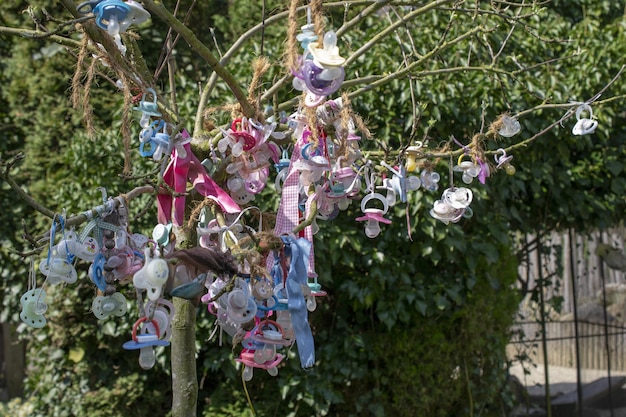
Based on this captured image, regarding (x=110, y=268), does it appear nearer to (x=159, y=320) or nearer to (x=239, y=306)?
(x=159, y=320)

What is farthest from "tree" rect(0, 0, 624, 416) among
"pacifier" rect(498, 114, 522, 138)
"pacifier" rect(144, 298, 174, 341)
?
"pacifier" rect(144, 298, 174, 341)

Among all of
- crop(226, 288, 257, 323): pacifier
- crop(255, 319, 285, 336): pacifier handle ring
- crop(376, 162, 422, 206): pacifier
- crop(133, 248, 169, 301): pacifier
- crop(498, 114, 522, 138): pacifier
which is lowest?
crop(255, 319, 285, 336): pacifier handle ring

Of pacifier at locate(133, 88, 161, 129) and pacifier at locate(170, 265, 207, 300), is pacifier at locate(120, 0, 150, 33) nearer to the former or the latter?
pacifier at locate(133, 88, 161, 129)

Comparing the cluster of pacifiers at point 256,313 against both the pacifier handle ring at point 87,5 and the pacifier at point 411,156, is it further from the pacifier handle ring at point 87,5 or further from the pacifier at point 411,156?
the pacifier handle ring at point 87,5

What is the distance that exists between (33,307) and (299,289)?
1.95 ft

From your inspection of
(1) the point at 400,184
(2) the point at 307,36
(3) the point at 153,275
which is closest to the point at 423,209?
(1) the point at 400,184

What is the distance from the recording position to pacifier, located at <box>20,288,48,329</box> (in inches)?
63.7

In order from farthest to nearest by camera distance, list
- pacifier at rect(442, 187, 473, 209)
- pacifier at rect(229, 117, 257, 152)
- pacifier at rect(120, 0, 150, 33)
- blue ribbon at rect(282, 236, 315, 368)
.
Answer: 1. pacifier at rect(442, 187, 473, 209)
2. pacifier at rect(229, 117, 257, 152)
3. blue ribbon at rect(282, 236, 315, 368)
4. pacifier at rect(120, 0, 150, 33)

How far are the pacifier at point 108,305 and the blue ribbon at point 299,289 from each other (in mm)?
380

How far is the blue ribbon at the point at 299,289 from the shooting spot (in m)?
1.58

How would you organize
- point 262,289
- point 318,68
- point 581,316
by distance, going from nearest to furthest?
point 318,68 < point 262,289 < point 581,316

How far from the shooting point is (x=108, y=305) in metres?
1.61

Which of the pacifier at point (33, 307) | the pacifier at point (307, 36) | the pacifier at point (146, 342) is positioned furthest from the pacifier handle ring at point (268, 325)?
the pacifier at point (307, 36)

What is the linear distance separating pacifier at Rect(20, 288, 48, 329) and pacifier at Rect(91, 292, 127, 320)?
13cm
